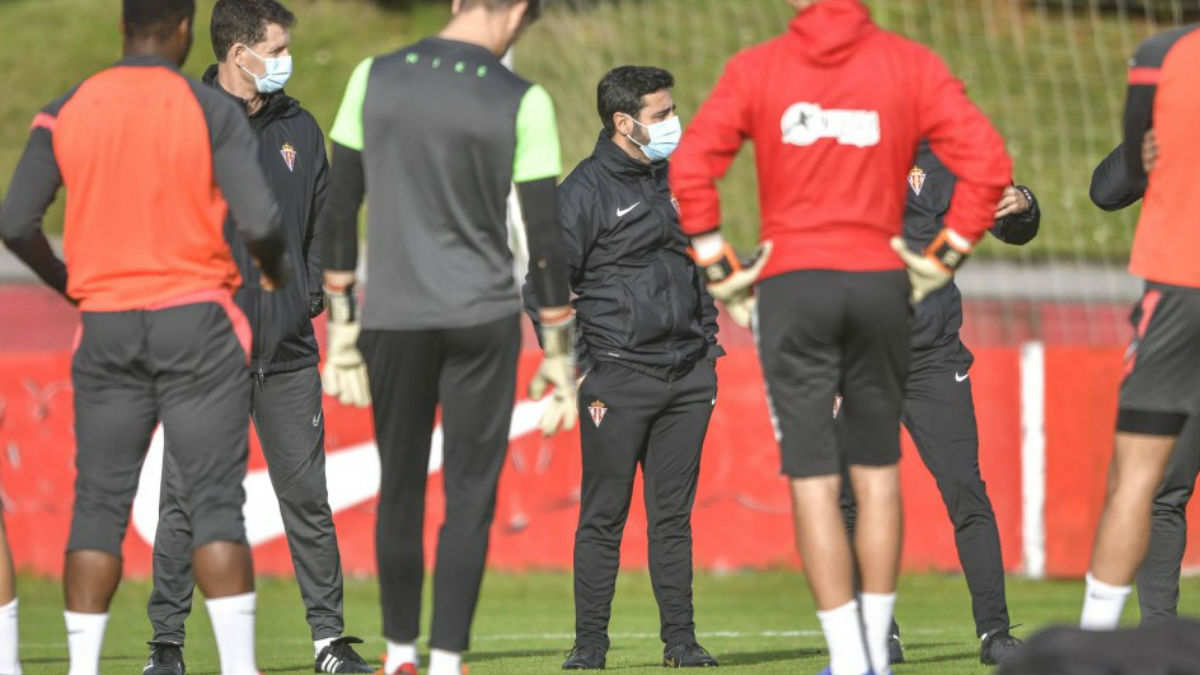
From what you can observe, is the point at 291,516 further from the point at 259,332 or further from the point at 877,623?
the point at 877,623

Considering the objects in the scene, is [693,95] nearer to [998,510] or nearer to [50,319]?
[50,319]

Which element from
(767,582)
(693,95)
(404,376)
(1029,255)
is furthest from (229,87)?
(693,95)

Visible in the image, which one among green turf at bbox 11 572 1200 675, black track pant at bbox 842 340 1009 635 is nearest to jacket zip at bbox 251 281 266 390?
green turf at bbox 11 572 1200 675

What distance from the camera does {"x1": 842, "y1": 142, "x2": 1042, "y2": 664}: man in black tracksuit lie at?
7734mm

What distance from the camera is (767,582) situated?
42.6ft

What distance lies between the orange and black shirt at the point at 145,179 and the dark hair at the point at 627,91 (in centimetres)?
245

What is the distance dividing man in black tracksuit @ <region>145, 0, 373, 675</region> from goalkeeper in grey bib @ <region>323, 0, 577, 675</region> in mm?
1701

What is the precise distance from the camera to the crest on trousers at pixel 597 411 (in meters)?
7.95

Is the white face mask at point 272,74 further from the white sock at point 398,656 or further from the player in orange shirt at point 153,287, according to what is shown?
the white sock at point 398,656

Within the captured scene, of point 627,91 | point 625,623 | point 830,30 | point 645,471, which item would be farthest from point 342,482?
point 830,30

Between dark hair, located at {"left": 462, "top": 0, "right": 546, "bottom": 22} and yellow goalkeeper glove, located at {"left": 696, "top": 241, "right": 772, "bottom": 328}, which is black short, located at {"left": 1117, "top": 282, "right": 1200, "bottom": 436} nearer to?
yellow goalkeeper glove, located at {"left": 696, "top": 241, "right": 772, "bottom": 328}

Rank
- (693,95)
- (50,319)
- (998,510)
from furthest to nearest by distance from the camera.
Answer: (693,95) → (50,319) → (998,510)

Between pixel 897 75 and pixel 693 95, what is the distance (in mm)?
19460

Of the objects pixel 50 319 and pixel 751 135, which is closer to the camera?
pixel 751 135
